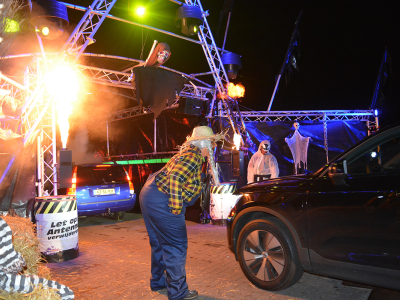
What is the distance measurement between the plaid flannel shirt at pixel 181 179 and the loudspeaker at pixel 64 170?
405 cm

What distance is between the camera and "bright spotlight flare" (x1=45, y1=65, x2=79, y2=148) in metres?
6.98

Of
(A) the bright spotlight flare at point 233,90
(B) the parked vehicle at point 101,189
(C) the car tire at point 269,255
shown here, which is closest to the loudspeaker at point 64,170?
(B) the parked vehicle at point 101,189

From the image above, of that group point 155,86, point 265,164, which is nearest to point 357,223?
point 265,164

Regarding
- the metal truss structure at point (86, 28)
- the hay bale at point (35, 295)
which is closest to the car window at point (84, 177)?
the metal truss structure at point (86, 28)

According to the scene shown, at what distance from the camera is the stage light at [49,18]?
6438 mm

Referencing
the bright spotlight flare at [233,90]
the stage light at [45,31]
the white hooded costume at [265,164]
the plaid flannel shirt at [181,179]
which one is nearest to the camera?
the plaid flannel shirt at [181,179]

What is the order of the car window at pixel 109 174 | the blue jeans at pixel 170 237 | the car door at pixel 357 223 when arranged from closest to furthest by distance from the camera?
the car door at pixel 357 223, the blue jeans at pixel 170 237, the car window at pixel 109 174

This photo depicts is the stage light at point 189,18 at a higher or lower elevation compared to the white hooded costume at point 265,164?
higher

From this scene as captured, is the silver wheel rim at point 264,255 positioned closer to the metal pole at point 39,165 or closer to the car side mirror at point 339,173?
the car side mirror at point 339,173

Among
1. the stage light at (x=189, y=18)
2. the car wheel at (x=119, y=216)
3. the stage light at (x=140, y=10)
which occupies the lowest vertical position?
the car wheel at (x=119, y=216)

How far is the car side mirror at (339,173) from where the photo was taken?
2.94m

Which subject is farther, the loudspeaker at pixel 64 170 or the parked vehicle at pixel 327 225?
the loudspeaker at pixel 64 170

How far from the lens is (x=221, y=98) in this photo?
33.6ft

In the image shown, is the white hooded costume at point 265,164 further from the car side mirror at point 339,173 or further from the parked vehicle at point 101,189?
the car side mirror at point 339,173
